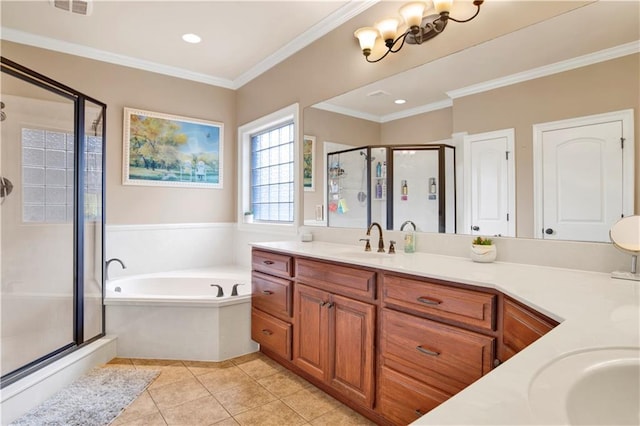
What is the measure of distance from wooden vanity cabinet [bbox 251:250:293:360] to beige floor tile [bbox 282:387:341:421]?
0.27 meters

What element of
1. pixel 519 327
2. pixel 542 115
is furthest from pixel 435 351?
pixel 542 115

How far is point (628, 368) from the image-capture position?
2.13 feet

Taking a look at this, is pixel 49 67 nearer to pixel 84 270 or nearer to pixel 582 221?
pixel 84 270

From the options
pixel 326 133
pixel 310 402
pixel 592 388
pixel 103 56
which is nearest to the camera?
pixel 592 388

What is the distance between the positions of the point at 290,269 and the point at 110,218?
212 centimetres

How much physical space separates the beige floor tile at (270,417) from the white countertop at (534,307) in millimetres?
901

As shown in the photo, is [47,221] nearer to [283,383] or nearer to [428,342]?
[283,383]

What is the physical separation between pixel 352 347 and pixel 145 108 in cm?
315

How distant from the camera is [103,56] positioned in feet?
11.0

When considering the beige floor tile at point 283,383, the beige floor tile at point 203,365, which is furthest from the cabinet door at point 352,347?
the beige floor tile at point 203,365

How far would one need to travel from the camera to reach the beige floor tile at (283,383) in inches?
89.3

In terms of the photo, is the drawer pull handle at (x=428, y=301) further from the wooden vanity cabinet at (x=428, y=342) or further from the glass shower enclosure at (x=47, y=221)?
the glass shower enclosure at (x=47, y=221)

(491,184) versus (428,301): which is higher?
(491,184)

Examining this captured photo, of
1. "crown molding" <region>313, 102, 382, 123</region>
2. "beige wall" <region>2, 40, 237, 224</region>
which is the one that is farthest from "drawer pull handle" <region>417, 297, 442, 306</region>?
"beige wall" <region>2, 40, 237, 224</region>
